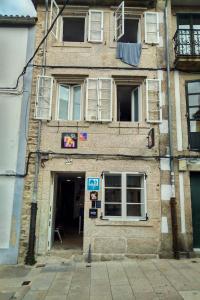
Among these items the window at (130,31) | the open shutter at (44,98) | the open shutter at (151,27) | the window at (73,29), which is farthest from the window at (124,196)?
the window at (73,29)

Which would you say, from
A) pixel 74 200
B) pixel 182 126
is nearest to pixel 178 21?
pixel 182 126

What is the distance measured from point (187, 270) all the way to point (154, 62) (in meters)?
6.85

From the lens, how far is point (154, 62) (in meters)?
9.17

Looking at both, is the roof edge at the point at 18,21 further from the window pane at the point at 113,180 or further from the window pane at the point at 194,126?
the window pane at the point at 194,126

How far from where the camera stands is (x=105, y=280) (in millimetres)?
6070

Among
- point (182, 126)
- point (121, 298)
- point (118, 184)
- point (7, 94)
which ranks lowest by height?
point (121, 298)

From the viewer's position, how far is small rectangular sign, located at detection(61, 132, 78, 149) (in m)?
8.46

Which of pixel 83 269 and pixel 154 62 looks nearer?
pixel 83 269

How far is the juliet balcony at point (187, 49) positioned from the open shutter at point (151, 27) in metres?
0.74

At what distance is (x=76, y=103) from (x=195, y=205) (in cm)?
543

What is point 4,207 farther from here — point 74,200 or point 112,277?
point 74,200

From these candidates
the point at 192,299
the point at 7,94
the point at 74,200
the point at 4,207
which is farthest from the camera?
the point at 74,200

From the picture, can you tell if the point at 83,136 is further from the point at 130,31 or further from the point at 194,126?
the point at 130,31

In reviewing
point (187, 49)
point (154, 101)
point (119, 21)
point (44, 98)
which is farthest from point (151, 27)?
point (44, 98)
